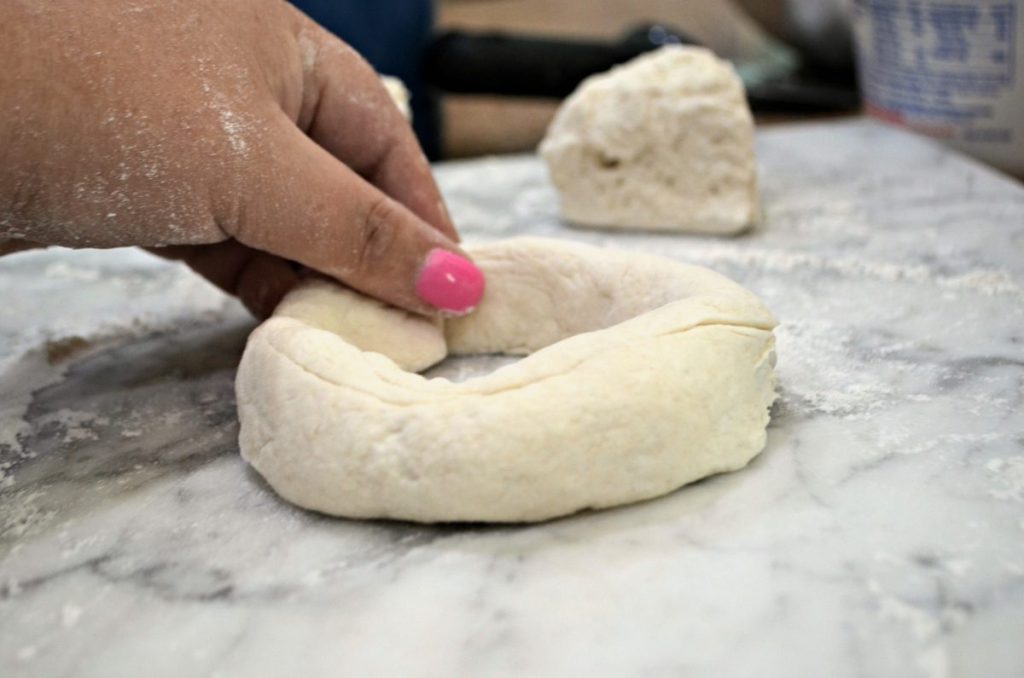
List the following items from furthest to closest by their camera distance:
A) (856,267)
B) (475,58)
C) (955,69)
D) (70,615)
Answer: (475,58) → (955,69) → (856,267) → (70,615)

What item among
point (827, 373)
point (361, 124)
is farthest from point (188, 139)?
point (827, 373)

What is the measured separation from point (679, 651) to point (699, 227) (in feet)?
4.41

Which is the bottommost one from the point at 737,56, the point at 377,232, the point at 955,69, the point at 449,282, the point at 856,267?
the point at 737,56

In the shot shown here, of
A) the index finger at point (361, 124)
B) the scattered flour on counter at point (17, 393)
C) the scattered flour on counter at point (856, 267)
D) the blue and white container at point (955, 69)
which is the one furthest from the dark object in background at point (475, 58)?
the scattered flour on counter at point (17, 393)

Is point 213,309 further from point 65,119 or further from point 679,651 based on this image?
point 679,651

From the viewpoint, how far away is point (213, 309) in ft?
6.07

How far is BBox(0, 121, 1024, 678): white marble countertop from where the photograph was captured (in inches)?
36.8

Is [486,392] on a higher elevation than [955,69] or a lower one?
higher

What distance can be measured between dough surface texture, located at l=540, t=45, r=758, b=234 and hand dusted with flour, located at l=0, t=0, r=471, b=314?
0.76 meters

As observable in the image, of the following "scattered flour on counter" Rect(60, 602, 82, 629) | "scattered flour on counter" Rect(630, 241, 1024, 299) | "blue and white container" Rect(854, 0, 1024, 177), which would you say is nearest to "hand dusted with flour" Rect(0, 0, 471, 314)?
"scattered flour on counter" Rect(60, 602, 82, 629)

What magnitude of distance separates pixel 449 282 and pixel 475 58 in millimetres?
1767

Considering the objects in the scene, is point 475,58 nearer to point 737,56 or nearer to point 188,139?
point 737,56

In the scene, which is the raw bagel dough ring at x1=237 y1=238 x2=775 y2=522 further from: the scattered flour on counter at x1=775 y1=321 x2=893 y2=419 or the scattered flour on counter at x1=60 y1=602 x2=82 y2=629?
the scattered flour on counter at x1=60 y1=602 x2=82 y2=629

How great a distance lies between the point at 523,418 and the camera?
1096mm
